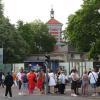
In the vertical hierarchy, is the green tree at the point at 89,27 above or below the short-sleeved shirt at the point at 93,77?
above

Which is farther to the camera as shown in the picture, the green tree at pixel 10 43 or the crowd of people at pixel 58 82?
the green tree at pixel 10 43

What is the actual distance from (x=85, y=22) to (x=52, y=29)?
118 meters

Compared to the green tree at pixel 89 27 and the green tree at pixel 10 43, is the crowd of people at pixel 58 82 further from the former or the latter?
the green tree at pixel 10 43

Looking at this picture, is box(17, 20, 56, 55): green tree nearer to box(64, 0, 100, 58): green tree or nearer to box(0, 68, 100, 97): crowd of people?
box(64, 0, 100, 58): green tree

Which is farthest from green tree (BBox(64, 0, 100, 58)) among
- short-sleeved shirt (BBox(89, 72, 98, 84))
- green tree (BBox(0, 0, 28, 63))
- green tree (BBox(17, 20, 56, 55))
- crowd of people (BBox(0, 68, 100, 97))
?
green tree (BBox(17, 20, 56, 55))

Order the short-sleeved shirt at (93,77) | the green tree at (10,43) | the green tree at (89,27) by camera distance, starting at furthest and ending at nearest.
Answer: the green tree at (10,43) → the green tree at (89,27) → the short-sleeved shirt at (93,77)

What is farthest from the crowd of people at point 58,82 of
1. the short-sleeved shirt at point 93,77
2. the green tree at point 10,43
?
the green tree at point 10,43

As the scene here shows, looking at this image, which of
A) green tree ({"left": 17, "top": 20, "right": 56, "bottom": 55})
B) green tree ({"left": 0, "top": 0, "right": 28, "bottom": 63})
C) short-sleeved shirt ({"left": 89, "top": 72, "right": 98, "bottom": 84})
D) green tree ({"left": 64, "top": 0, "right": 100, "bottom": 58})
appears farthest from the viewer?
green tree ({"left": 17, "top": 20, "right": 56, "bottom": 55})

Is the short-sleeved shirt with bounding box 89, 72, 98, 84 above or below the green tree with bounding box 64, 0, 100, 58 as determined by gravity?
below

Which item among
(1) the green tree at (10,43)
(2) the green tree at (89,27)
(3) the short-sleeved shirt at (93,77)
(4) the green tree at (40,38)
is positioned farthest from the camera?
(4) the green tree at (40,38)

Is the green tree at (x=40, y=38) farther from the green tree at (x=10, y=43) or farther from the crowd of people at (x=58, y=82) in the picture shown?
the crowd of people at (x=58, y=82)

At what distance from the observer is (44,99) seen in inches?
1010

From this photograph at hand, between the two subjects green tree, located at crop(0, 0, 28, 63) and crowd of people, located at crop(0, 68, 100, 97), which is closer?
crowd of people, located at crop(0, 68, 100, 97)

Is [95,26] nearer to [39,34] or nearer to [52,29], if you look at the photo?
[39,34]
